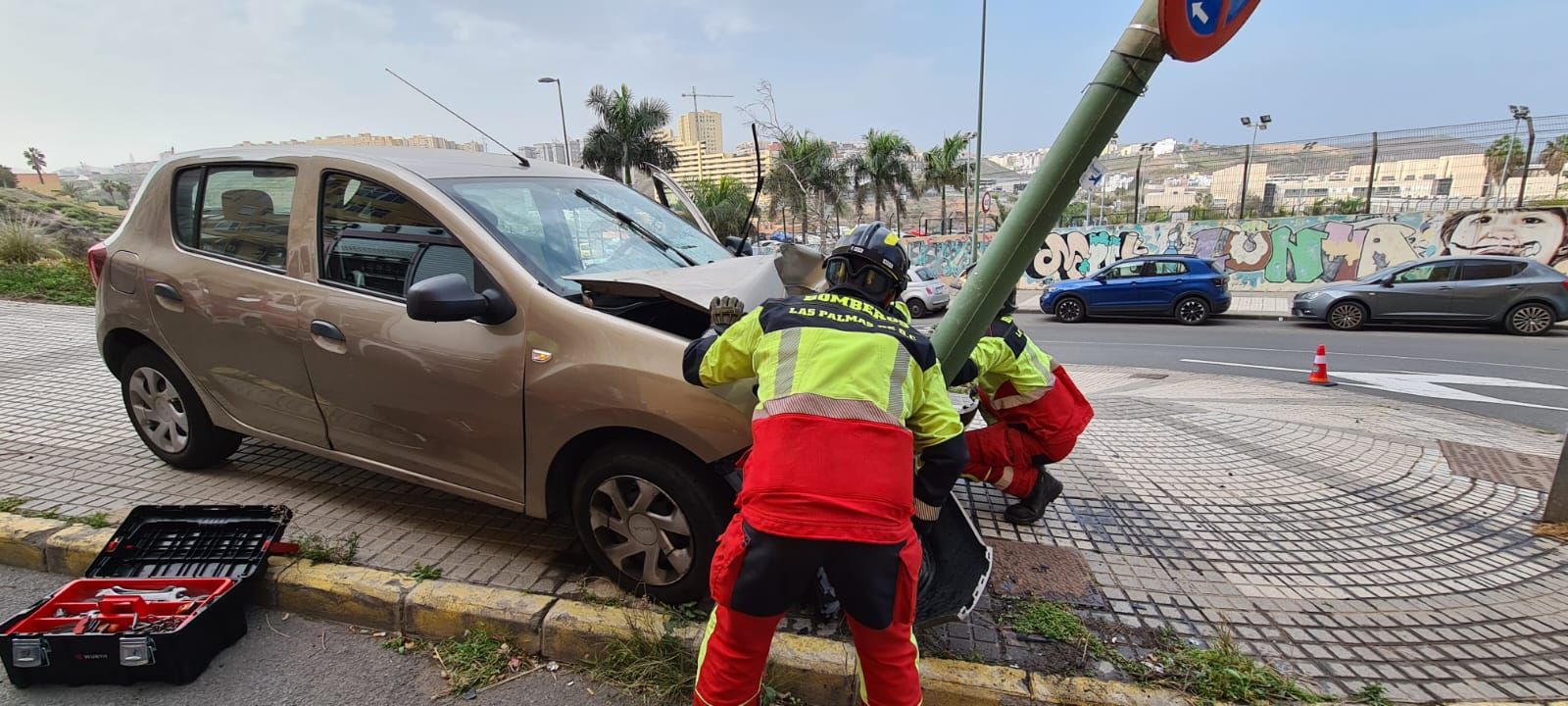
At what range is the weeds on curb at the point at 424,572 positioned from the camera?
3000mm

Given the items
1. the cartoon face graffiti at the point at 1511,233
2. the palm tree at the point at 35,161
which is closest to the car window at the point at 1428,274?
the cartoon face graffiti at the point at 1511,233

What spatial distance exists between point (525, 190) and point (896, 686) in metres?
2.73

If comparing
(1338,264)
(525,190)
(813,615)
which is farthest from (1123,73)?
(1338,264)

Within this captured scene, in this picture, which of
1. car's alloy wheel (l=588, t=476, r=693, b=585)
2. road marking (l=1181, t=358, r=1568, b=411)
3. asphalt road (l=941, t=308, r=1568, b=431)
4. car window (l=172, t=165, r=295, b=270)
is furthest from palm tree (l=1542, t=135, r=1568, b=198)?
car window (l=172, t=165, r=295, b=270)

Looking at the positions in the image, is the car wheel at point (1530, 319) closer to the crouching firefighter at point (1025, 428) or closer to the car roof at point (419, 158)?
the crouching firefighter at point (1025, 428)

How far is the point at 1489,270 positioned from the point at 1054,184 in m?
15.9

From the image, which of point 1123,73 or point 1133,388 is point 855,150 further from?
point 1123,73

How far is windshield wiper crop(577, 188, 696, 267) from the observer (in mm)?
3584

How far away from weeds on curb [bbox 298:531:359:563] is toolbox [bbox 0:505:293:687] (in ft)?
0.37

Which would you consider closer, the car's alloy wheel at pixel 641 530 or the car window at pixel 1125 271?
the car's alloy wheel at pixel 641 530

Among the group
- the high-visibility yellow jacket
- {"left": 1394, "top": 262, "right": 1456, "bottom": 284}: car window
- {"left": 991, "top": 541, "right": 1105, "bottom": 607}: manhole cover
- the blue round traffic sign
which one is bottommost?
{"left": 991, "top": 541, "right": 1105, "bottom": 607}: manhole cover

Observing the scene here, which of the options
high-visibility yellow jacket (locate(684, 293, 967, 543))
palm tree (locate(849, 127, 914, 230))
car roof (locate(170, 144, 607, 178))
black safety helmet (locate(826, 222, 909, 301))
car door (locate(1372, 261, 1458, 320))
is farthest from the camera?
palm tree (locate(849, 127, 914, 230))

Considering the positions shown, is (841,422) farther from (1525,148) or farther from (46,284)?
(1525,148)

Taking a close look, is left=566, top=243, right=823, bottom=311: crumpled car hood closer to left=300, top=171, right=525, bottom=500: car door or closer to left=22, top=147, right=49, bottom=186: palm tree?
left=300, top=171, right=525, bottom=500: car door
